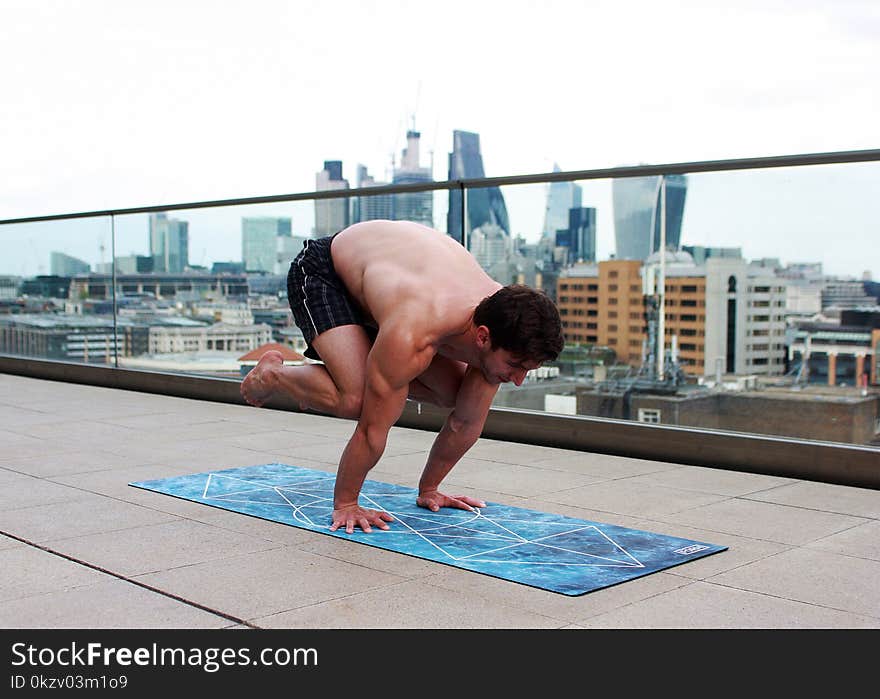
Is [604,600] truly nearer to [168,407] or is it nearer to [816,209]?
[816,209]

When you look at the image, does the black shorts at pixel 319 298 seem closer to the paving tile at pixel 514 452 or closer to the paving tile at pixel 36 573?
the paving tile at pixel 36 573

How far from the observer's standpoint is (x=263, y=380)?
353 cm

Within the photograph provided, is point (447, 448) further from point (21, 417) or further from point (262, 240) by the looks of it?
Result: point (262, 240)

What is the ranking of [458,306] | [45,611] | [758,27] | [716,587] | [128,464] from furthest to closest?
[758,27] → [128,464] → [458,306] → [716,587] → [45,611]

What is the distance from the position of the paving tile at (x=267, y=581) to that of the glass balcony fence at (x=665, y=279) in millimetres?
2221

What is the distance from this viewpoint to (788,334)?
436cm

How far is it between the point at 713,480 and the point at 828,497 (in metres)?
0.47

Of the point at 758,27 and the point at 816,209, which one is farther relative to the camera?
the point at 758,27

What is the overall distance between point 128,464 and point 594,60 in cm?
3349

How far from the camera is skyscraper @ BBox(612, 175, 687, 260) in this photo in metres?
4.67

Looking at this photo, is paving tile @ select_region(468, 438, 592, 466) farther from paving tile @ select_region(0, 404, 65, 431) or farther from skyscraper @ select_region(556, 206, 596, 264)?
paving tile @ select_region(0, 404, 65, 431)

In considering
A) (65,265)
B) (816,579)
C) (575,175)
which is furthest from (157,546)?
(65,265)

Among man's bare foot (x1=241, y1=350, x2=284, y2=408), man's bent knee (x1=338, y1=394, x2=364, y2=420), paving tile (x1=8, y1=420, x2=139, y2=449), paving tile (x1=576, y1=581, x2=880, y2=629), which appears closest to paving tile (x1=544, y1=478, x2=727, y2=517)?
man's bent knee (x1=338, y1=394, x2=364, y2=420)

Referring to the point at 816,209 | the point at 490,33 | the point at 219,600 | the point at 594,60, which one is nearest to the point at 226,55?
the point at 594,60
